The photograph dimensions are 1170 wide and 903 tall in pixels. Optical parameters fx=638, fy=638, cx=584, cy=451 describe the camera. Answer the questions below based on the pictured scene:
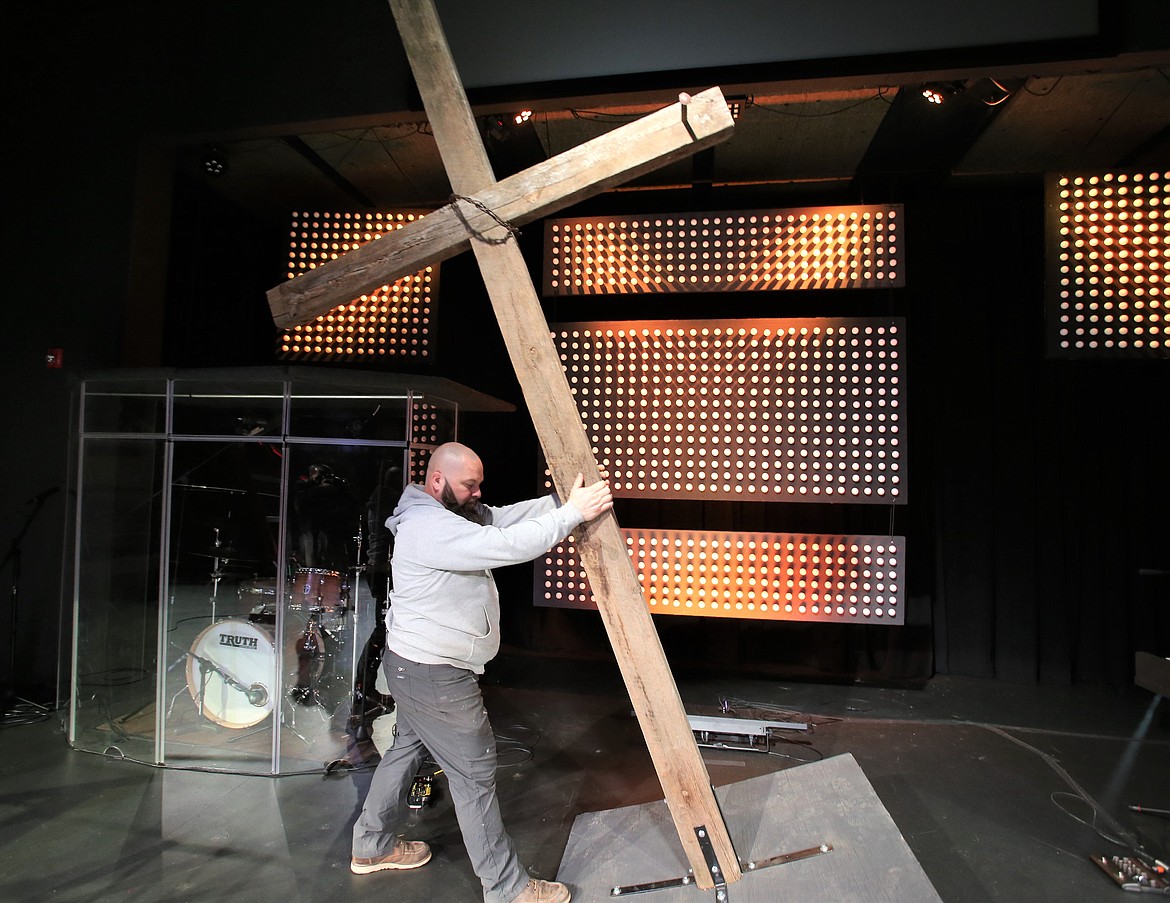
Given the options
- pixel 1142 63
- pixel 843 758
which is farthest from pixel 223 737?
pixel 1142 63

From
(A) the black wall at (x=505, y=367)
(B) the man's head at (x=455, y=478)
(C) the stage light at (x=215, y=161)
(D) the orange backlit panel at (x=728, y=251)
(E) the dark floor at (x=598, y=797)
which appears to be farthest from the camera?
(C) the stage light at (x=215, y=161)

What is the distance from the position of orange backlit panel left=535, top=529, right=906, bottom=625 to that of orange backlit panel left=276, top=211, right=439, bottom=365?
7.22 ft

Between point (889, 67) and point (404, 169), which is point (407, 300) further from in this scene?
point (889, 67)

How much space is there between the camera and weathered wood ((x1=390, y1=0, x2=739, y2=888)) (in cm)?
237

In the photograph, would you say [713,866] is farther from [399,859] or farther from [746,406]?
[746,406]

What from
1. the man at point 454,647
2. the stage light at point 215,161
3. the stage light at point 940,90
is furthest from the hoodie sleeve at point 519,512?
the stage light at point 215,161

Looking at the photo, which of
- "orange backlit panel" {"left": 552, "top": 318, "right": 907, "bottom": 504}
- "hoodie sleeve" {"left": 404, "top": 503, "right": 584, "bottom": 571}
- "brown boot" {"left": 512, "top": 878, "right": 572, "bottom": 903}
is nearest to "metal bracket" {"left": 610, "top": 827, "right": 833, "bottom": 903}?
"brown boot" {"left": 512, "top": 878, "right": 572, "bottom": 903}

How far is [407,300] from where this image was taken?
518 cm

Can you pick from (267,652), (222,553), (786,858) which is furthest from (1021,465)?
(222,553)

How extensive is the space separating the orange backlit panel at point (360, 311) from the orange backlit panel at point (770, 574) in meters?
2.20

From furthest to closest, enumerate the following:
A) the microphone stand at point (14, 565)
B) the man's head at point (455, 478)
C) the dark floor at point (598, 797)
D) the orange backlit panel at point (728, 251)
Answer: the microphone stand at point (14, 565) < the orange backlit panel at point (728, 251) < the dark floor at point (598, 797) < the man's head at point (455, 478)

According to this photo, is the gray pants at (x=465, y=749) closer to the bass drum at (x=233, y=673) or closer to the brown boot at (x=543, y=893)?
→ the brown boot at (x=543, y=893)

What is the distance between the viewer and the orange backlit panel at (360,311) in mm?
5168

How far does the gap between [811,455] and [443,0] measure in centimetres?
353
